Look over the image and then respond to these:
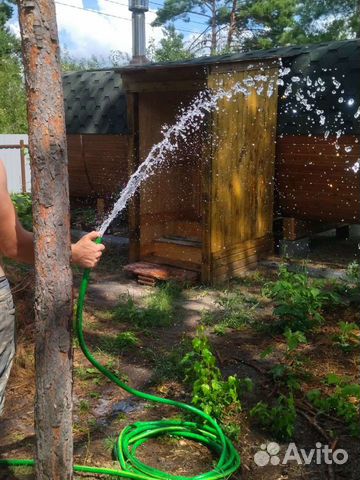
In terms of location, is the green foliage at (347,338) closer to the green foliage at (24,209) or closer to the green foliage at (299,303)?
the green foliage at (299,303)

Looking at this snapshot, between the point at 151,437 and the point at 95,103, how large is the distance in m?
7.60

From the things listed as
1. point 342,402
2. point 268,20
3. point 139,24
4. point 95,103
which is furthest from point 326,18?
point 342,402

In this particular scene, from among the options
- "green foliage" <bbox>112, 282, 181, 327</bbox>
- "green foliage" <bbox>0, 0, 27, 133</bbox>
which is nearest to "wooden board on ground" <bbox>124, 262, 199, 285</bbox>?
"green foliage" <bbox>112, 282, 181, 327</bbox>

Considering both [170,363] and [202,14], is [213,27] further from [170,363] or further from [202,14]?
[170,363]

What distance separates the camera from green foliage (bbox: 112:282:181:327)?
17.6ft

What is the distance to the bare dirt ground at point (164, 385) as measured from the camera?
313cm

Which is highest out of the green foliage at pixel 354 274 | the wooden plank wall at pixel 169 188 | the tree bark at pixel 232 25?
the tree bark at pixel 232 25

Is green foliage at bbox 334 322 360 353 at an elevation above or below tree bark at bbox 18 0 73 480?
below

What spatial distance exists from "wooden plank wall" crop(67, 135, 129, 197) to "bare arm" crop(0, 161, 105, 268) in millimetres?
6979

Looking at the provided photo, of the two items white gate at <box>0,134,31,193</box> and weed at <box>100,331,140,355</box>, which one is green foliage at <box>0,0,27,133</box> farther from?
weed at <box>100,331,140,355</box>

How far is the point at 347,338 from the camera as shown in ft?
15.3

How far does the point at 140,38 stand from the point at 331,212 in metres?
11.0

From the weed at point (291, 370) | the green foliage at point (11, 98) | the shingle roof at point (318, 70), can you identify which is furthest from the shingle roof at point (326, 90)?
the green foliage at point (11, 98)

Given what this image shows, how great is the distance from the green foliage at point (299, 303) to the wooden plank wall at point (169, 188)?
5.38 ft
